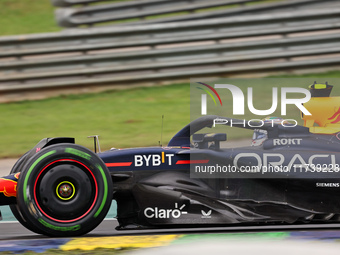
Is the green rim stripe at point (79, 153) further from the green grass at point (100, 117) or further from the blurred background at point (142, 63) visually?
the blurred background at point (142, 63)

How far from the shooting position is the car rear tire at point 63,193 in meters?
4.57

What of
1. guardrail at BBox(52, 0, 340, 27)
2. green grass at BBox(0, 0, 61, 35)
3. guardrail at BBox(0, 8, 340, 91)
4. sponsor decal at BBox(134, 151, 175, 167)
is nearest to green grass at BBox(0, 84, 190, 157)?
guardrail at BBox(0, 8, 340, 91)

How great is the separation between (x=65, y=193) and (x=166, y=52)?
588 cm

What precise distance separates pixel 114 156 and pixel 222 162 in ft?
2.74

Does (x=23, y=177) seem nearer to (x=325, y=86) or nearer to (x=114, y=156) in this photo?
(x=114, y=156)

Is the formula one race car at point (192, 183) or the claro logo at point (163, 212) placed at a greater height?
the formula one race car at point (192, 183)

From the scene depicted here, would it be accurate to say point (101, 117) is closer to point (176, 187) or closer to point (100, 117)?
point (100, 117)

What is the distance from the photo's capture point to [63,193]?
15.1 feet

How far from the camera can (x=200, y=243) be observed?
4.20 meters

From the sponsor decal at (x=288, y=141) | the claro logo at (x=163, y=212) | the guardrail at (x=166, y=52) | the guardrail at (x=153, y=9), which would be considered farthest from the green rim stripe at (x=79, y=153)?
the guardrail at (x=153, y=9)

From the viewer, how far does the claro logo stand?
4.75m

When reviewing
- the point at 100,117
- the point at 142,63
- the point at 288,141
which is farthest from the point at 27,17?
the point at 288,141

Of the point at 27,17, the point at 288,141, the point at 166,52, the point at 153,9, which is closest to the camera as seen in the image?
the point at 288,141

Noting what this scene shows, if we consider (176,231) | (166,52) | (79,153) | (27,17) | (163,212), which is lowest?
(176,231)
